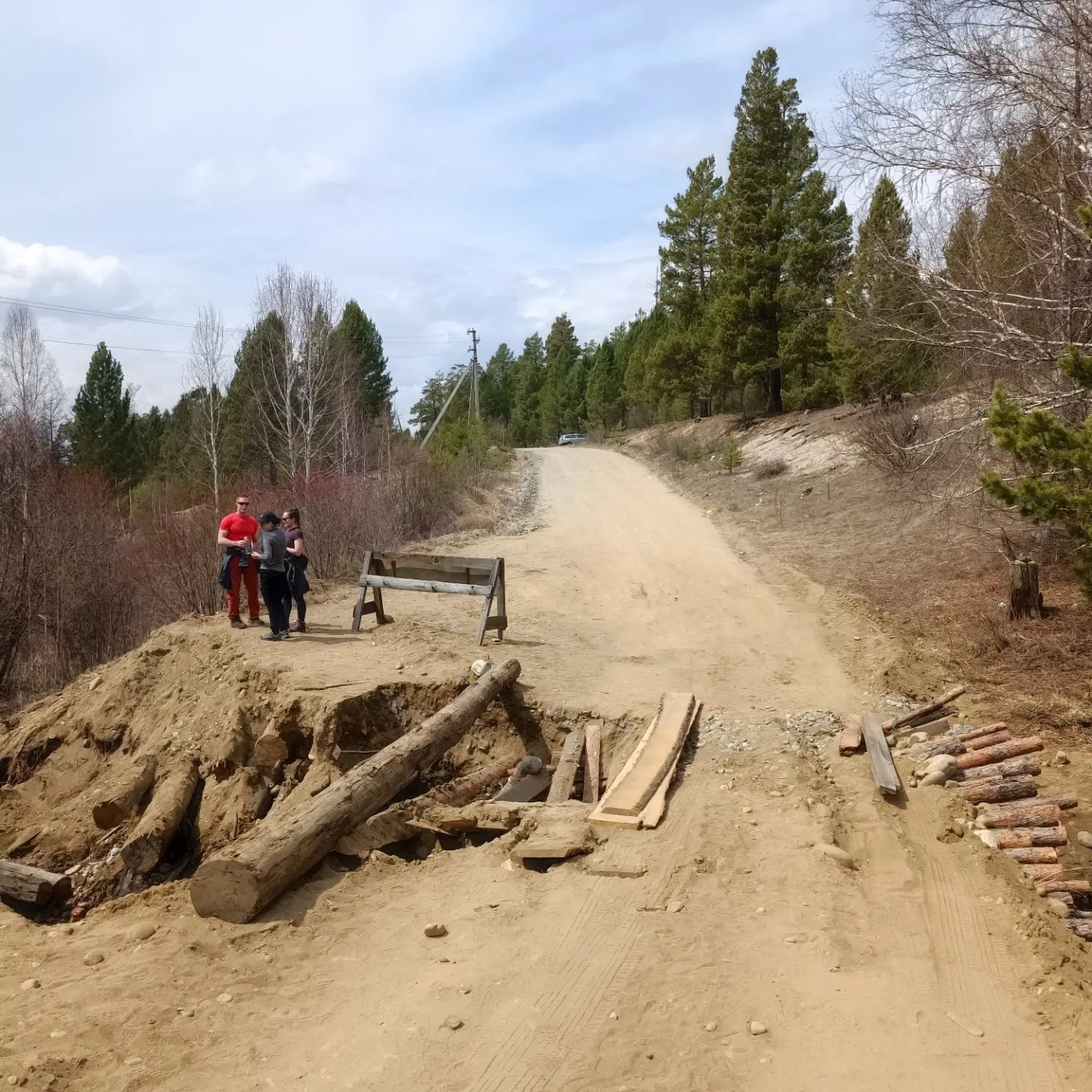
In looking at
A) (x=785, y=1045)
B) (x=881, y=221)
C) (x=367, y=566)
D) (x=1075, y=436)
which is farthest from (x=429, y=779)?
(x=881, y=221)

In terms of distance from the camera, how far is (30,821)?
893cm

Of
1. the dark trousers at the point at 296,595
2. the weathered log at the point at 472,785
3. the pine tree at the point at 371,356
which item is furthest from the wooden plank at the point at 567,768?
the pine tree at the point at 371,356

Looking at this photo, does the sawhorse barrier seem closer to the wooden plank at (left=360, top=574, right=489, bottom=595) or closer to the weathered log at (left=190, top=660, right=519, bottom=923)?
the wooden plank at (left=360, top=574, right=489, bottom=595)

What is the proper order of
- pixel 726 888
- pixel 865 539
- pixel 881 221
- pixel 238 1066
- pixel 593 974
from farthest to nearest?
pixel 865 539, pixel 881 221, pixel 726 888, pixel 593 974, pixel 238 1066

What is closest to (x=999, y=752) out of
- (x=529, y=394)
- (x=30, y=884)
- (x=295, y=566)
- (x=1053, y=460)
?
(x=1053, y=460)

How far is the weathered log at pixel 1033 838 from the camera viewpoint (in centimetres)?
586

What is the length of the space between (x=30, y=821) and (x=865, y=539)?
13905 millimetres

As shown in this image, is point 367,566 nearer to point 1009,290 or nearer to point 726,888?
point 726,888

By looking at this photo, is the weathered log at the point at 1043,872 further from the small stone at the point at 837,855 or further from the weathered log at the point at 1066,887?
the small stone at the point at 837,855

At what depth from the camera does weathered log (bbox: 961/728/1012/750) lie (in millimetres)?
7270

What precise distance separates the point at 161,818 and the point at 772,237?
32962 mm

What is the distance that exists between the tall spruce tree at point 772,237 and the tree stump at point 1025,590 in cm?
2451

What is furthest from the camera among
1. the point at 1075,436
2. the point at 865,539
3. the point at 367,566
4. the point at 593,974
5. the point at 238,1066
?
the point at 865,539

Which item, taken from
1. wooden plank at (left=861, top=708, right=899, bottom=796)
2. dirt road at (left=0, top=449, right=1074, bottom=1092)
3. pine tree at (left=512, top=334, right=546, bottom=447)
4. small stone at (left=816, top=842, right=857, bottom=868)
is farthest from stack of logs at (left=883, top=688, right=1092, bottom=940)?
pine tree at (left=512, top=334, right=546, bottom=447)
